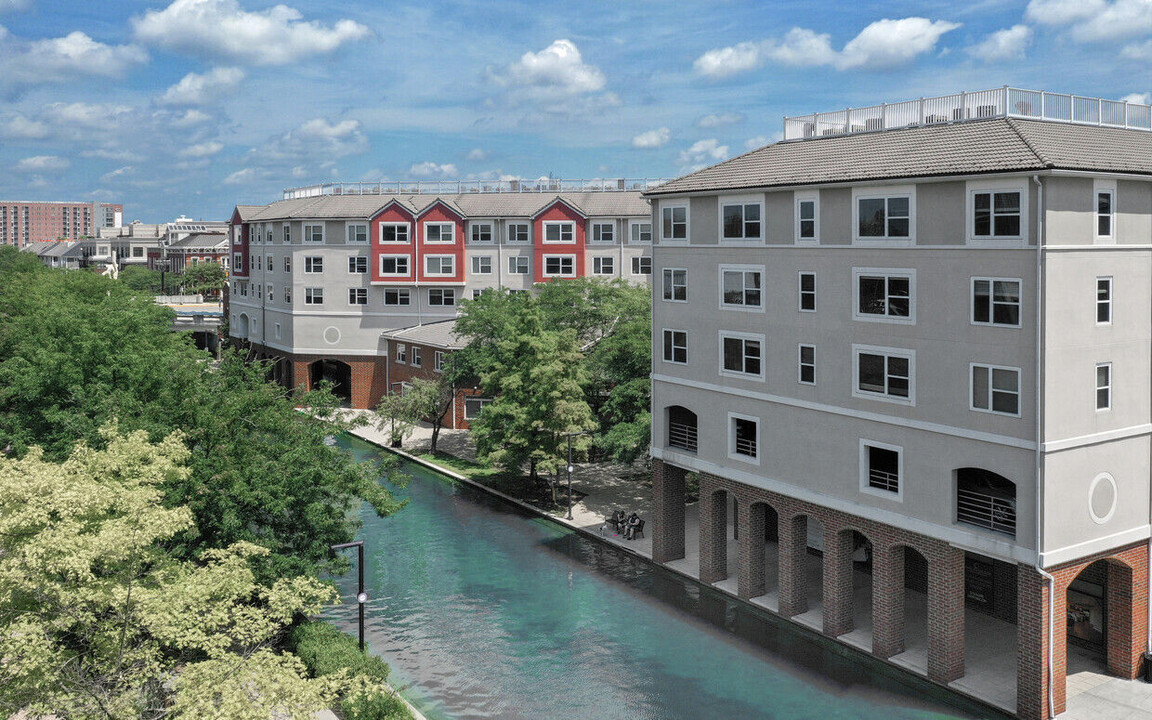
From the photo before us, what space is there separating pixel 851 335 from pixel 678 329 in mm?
8000

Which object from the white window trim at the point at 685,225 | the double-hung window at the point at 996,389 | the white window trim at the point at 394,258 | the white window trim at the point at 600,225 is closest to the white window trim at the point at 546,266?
the white window trim at the point at 600,225

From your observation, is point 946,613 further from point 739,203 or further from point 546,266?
point 546,266

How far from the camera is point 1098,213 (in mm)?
25781

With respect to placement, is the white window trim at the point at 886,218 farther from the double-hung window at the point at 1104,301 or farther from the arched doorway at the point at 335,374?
the arched doorway at the point at 335,374

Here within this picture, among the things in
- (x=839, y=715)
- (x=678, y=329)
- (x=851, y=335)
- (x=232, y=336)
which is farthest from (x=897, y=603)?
(x=232, y=336)

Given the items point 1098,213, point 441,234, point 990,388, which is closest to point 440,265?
point 441,234

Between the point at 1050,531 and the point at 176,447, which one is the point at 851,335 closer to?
the point at 1050,531

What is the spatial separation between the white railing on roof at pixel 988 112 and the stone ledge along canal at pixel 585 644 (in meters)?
16.8

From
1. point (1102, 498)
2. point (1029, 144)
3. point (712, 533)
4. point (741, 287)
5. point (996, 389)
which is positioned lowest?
point (712, 533)

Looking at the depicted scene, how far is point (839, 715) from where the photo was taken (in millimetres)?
26000

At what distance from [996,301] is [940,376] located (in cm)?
257

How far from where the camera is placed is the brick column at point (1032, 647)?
24.9 m

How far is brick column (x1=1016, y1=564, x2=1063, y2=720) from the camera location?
24875mm

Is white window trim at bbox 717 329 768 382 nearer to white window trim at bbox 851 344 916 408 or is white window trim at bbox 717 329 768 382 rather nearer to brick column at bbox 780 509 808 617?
white window trim at bbox 851 344 916 408
